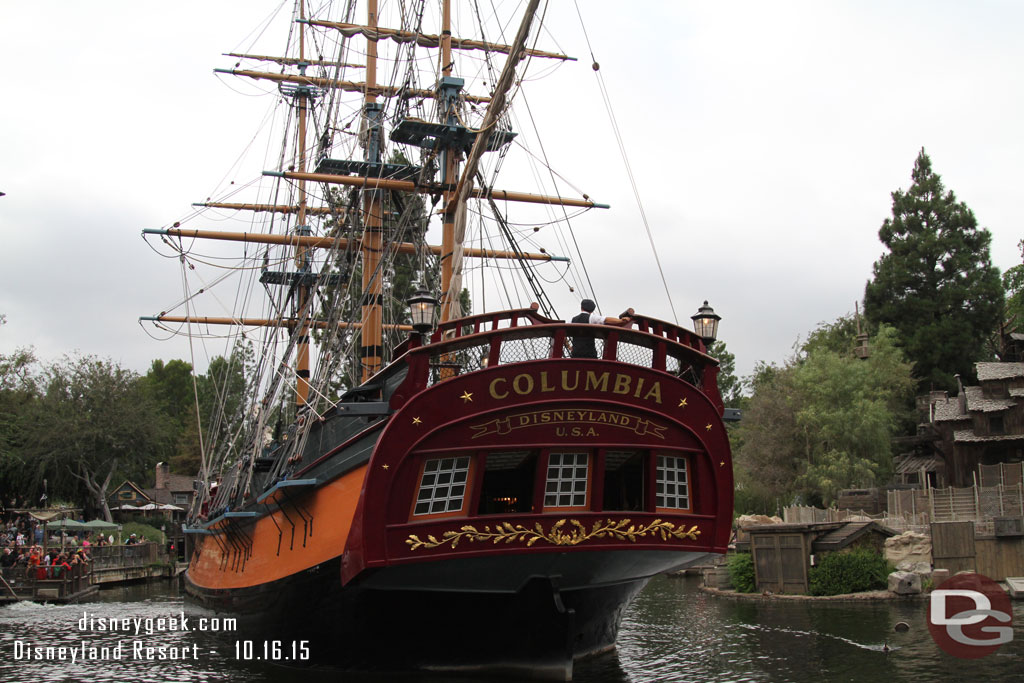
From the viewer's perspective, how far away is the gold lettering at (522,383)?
11344 millimetres

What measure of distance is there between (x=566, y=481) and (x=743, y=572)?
43.0ft

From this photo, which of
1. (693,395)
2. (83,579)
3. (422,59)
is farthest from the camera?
(83,579)

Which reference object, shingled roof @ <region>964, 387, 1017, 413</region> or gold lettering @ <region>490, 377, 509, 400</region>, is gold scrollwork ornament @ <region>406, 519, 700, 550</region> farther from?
shingled roof @ <region>964, 387, 1017, 413</region>

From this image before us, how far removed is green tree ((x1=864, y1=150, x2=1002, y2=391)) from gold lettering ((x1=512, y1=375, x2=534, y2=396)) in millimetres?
33394

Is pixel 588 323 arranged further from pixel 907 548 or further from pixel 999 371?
pixel 999 371

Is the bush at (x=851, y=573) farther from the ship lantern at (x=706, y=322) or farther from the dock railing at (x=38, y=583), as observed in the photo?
the dock railing at (x=38, y=583)

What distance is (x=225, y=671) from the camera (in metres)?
13.6

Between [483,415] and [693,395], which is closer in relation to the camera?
[483,415]

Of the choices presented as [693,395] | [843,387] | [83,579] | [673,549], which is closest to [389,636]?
[673,549]

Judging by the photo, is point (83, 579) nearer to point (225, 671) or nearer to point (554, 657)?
point (225, 671)

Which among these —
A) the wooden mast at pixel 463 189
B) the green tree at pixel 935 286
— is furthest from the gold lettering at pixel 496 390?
the green tree at pixel 935 286

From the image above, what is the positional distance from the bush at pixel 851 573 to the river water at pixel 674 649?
914 millimetres

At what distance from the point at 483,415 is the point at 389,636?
332 centimetres

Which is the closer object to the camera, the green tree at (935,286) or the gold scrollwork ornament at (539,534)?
the gold scrollwork ornament at (539,534)
